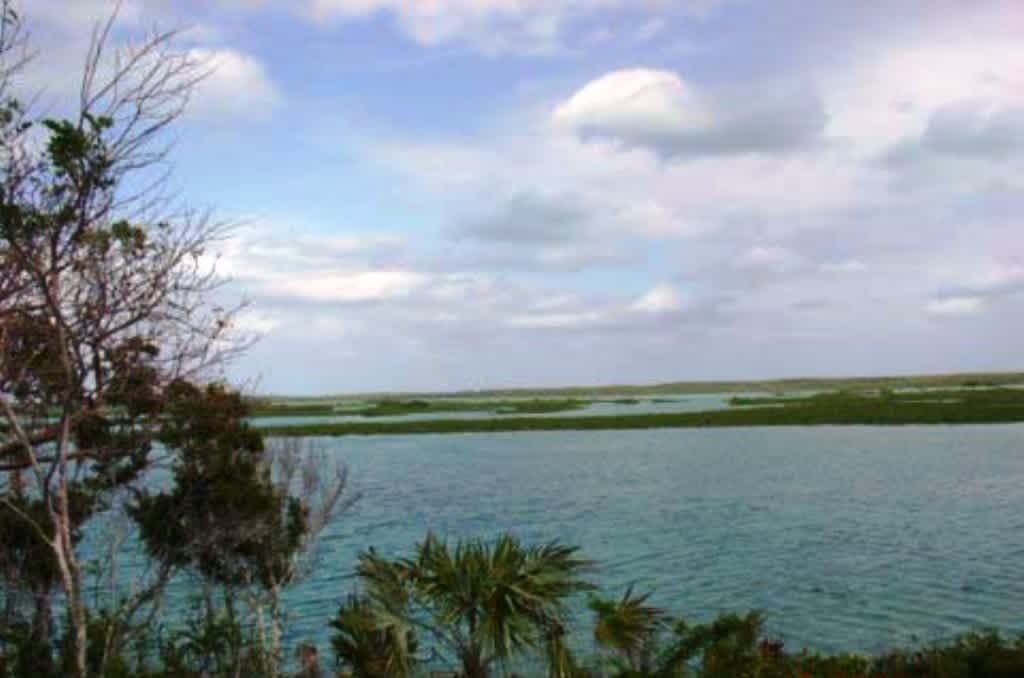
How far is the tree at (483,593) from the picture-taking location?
11.5 metres

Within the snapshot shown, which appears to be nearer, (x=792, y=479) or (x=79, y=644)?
(x=79, y=644)

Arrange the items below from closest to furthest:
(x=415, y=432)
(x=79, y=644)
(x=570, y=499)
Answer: (x=79, y=644) → (x=570, y=499) → (x=415, y=432)

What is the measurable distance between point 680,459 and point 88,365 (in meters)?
65.2

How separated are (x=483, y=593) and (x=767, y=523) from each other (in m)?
33.0

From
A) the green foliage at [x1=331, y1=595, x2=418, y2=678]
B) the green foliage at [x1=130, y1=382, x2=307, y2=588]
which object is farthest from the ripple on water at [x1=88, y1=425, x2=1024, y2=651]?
the green foliage at [x1=331, y1=595, x2=418, y2=678]

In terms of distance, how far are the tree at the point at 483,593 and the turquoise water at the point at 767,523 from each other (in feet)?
44.2

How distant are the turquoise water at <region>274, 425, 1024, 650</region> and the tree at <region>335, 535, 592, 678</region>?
44.2ft

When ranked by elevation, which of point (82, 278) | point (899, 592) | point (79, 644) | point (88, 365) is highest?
point (82, 278)

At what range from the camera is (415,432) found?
11994 centimetres

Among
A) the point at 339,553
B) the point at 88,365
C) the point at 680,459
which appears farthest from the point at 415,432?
the point at 88,365

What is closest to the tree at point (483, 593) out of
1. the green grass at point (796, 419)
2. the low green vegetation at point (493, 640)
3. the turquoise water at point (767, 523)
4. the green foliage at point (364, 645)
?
the low green vegetation at point (493, 640)

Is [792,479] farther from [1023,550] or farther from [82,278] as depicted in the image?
[82,278]

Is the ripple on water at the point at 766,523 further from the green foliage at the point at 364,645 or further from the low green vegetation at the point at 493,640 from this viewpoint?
the green foliage at the point at 364,645

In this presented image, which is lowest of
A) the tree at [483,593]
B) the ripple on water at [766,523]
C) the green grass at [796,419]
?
the ripple on water at [766,523]
